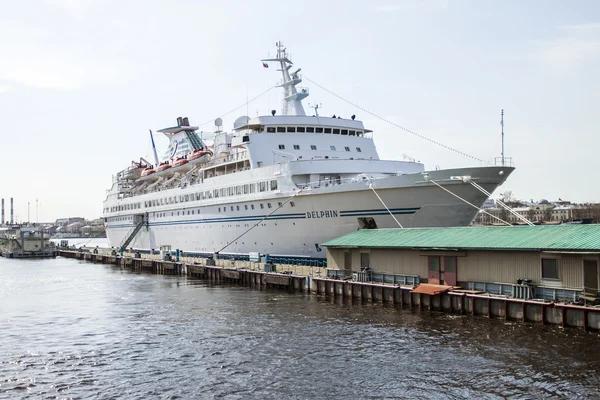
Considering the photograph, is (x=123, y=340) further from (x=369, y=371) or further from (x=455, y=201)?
(x=455, y=201)

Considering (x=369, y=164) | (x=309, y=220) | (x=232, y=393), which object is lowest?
(x=232, y=393)

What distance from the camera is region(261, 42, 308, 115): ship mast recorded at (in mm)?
43812

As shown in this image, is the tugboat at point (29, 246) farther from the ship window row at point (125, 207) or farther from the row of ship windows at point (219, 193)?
the row of ship windows at point (219, 193)

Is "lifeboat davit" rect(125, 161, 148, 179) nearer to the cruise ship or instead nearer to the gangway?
the gangway

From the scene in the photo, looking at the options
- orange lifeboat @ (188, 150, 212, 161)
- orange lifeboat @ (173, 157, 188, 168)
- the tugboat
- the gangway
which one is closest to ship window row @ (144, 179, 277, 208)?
orange lifeboat @ (173, 157, 188, 168)

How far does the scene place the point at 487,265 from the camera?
2364 cm

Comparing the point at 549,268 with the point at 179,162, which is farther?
the point at 179,162

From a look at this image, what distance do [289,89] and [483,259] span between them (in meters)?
24.8

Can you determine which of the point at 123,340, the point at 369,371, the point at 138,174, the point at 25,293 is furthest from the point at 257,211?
the point at 138,174

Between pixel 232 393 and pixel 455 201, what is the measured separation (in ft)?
58.2

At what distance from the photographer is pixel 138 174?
68188 millimetres

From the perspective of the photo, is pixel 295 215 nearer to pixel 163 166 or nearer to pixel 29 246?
pixel 163 166

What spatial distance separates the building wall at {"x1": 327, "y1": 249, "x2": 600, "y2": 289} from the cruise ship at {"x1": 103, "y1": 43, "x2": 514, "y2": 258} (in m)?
3.04

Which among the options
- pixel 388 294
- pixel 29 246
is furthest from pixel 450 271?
pixel 29 246
